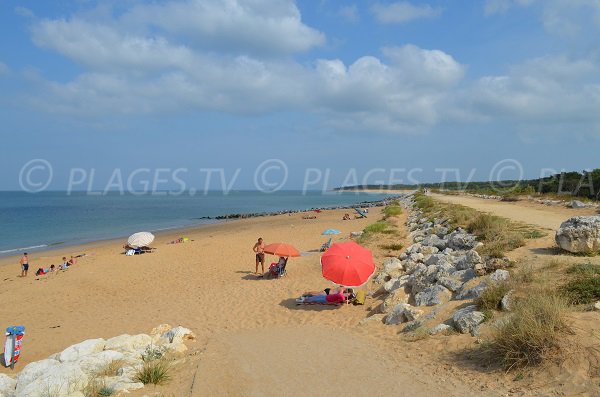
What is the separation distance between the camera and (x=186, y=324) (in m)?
9.28

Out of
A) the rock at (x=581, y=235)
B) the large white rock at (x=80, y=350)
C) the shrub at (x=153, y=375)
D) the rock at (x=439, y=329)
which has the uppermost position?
the rock at (x=581, y=235)

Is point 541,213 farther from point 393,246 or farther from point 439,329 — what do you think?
point 439,329

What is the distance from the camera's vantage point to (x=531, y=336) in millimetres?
4859

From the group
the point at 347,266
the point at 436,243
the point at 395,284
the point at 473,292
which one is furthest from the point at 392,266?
the point at 473,292

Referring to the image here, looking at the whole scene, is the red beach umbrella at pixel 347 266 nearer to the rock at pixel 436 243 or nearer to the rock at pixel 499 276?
the rock at pixel 499 276

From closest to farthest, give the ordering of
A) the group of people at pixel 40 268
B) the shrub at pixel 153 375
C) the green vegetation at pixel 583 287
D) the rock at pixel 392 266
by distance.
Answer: the shrub at pixel 153 375 → the green vegetation at pixel 583 287 → the rock at pixel 392 266 → the group of people at pixel 40 268

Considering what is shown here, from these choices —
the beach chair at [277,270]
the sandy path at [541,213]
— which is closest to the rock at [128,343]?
the beach chair at [277,270]

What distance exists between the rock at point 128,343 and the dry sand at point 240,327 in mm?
899

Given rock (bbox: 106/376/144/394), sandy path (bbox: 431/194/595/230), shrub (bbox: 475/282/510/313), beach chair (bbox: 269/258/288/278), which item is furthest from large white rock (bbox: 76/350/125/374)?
sandy path (bbox: 431/194/595/230)

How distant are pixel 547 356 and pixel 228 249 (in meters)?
17.1

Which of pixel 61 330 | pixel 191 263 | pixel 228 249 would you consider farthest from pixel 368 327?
pixel 228 249

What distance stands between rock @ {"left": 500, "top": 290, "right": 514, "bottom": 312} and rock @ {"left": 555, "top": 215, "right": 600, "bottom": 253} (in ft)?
11.5

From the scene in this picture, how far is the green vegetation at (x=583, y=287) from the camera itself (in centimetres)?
607

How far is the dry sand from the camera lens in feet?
17.4
